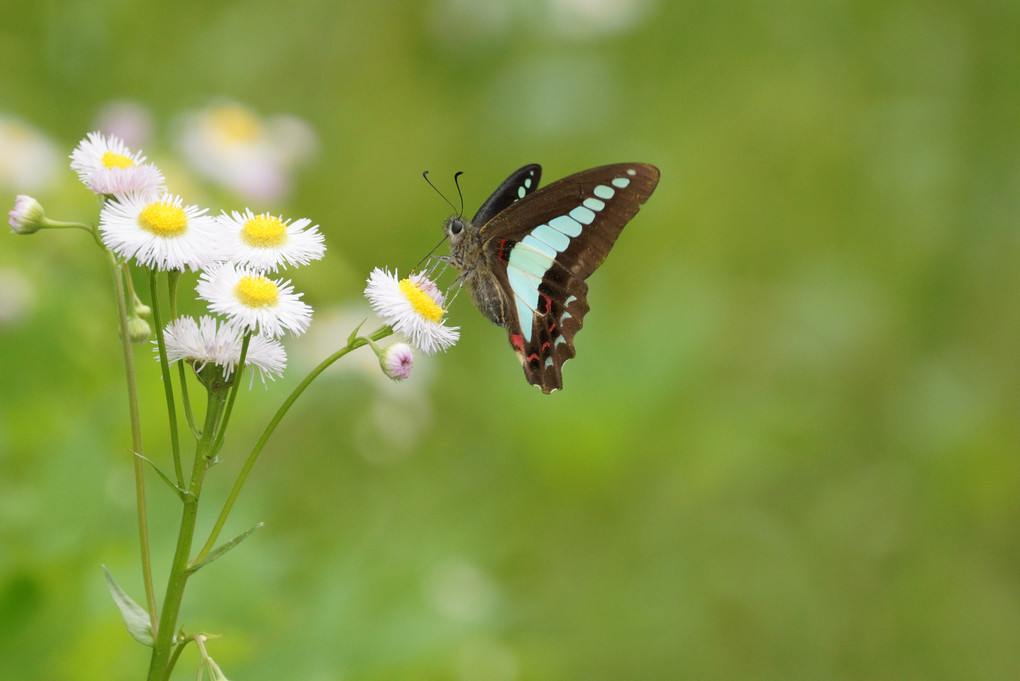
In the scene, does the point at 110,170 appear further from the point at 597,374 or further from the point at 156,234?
the point at 597,374

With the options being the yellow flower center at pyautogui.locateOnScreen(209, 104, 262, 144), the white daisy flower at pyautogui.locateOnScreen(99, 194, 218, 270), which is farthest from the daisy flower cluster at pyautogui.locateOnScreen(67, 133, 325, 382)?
the yellow flower center at pyautogui.locateOnScreen(209, 104, 262, 144)

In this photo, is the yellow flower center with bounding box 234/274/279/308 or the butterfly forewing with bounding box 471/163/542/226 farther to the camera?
the butterfly forewing with bounding box 471/163/542/226

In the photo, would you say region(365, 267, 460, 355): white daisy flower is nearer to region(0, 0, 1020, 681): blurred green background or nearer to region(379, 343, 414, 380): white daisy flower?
region(379, 343, 414, 380): white daisy flower

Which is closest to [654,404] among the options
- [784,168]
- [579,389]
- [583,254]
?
[579,389]

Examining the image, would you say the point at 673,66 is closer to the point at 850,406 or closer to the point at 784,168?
the point at 784,168

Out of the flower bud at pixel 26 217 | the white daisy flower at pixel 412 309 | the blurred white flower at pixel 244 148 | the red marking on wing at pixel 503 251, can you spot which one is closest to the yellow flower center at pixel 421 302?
the white daisy flower at pixel 412 309

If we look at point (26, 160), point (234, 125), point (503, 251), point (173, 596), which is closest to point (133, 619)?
point (173, 596)
